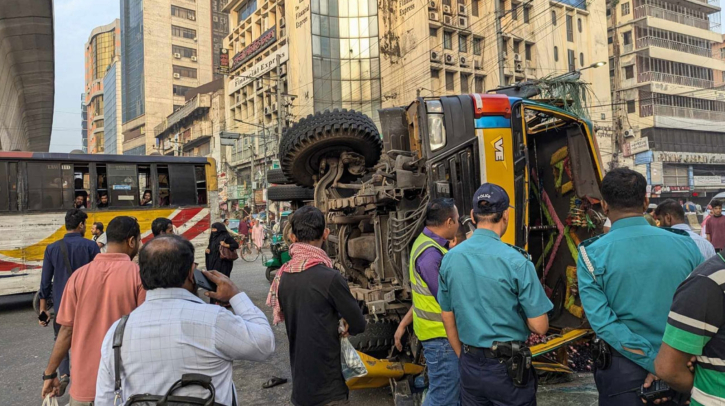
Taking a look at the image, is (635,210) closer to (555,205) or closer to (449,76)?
(555,205)

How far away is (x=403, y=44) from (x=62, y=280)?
28.3m

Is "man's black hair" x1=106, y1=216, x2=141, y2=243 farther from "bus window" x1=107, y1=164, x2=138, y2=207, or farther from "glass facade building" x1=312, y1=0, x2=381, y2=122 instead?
"glass facade building" x1=312, y1=0, x2=381, y2=122

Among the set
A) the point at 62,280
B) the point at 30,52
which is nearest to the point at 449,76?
the point at 30,52

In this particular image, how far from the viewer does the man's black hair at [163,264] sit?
72.3 inches

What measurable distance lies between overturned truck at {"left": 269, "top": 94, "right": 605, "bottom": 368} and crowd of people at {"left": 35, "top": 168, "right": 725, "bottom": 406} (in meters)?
0.99

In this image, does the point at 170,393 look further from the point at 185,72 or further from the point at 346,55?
the point at 185,72

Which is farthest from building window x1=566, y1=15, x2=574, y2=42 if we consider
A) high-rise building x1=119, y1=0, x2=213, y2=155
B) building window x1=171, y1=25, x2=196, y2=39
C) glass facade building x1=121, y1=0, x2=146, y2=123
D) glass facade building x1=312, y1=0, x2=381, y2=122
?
glass facade building x1=121, y1=0, x2=146, y2=123

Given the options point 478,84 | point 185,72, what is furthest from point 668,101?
point 185,72

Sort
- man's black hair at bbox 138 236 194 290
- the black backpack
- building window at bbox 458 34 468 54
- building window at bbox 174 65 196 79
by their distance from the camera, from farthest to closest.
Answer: building window at bbox 174 65 196 79, building window at bbox 458 34 468 54, man's black hair at bbox 138 236 194 290, the black backpack

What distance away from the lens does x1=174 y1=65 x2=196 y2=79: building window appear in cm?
6104

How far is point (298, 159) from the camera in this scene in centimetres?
560

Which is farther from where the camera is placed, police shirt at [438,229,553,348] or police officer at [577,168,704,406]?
police shirt at [438,229,553,348]

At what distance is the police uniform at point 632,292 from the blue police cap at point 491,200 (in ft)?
1.71

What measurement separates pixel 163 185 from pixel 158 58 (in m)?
56.1
